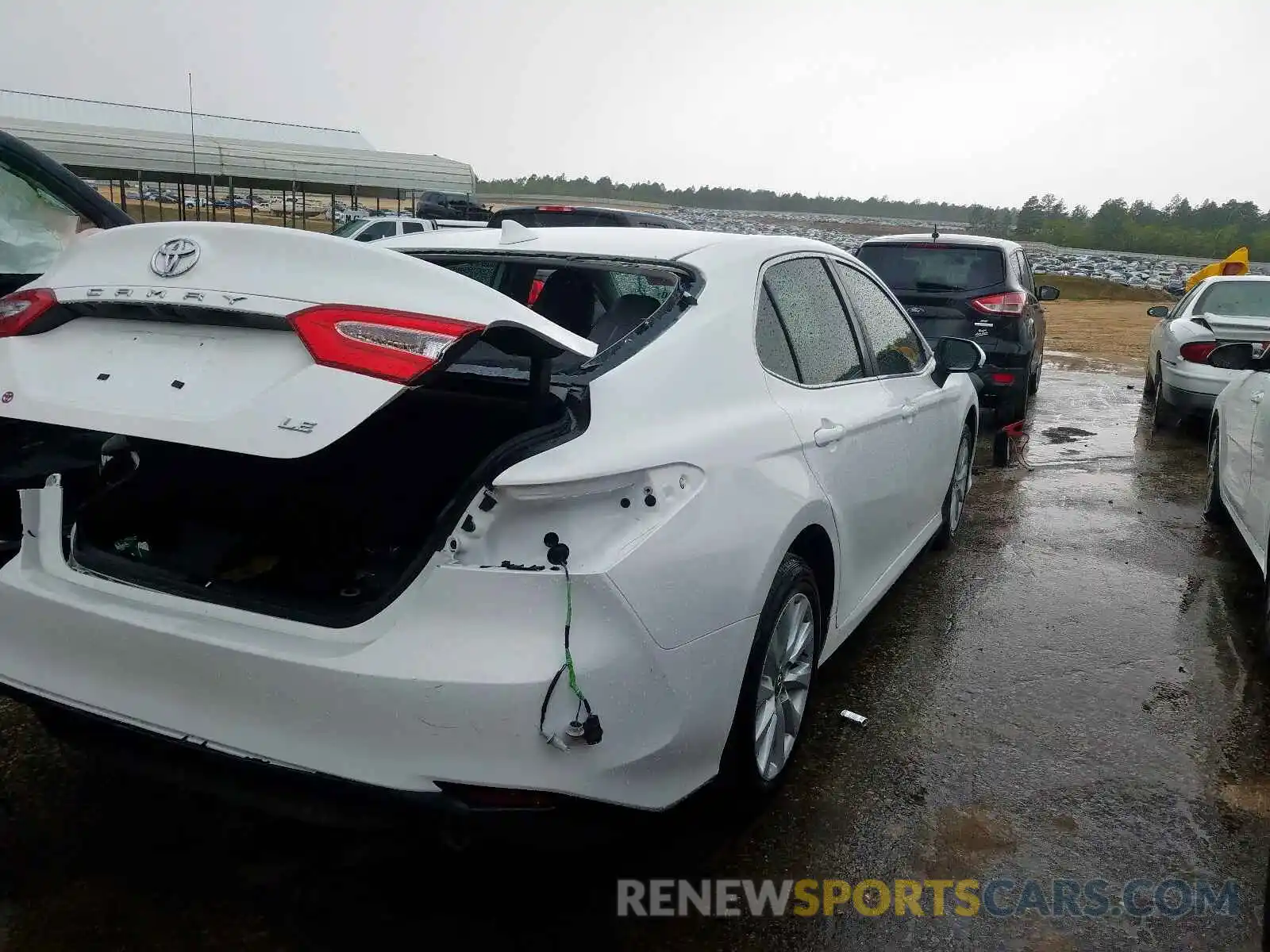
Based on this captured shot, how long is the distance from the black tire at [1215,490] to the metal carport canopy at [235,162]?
23567mm

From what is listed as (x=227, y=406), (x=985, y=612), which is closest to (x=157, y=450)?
(x=227, y=406)

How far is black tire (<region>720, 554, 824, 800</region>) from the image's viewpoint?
2461 millimetres

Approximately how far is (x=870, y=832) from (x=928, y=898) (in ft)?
0.95

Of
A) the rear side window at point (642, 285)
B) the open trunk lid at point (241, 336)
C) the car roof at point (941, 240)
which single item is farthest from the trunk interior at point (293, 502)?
the car roof at point (941, 240)

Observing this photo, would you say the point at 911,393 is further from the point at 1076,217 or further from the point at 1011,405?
the point at 1076,217

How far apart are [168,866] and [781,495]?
6.02 feet

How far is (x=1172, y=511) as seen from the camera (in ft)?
20.9

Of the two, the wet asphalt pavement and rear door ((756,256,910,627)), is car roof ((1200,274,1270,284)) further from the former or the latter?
rear door ((756,256,910,627))

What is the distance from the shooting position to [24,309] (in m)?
2.27

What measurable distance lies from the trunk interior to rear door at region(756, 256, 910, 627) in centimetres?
90

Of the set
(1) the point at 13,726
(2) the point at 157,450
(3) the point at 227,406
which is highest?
(3) the point at 227,406

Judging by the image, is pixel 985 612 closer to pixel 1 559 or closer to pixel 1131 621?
pixel 1131 621

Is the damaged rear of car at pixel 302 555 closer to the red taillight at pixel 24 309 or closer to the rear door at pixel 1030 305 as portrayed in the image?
the red taillight at pixel 24 309

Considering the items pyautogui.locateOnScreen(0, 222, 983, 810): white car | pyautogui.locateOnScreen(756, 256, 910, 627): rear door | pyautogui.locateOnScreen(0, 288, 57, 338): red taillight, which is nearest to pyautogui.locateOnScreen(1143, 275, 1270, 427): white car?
pyautogui.locateOnScreen(756, 256, 910, 627): rear door
